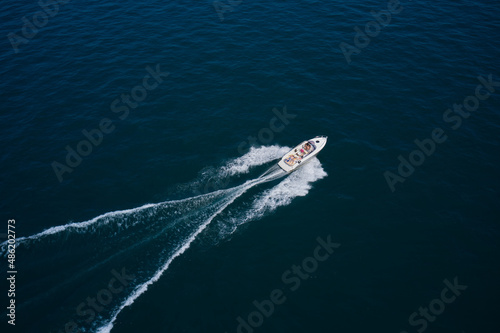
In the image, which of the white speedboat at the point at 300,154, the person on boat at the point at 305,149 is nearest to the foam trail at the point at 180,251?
the white speedboat at the point at 300,154

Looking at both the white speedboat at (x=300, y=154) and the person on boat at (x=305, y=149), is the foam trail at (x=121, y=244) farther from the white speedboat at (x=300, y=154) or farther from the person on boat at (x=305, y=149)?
the person on boat at (x=305, y=149)

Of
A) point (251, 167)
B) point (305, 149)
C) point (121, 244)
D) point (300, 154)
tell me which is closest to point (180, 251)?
point (121, 244)

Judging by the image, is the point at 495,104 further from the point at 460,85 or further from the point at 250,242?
the point at 250,242

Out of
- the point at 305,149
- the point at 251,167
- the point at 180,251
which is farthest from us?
the point at 305,149

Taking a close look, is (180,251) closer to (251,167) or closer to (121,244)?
(121,244)

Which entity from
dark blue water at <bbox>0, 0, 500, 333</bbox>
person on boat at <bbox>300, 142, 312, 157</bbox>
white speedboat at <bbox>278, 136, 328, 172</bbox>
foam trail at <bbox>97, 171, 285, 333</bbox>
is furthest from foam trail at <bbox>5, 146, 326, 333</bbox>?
person on boat at <bbox>300, 142, 312, 157</bbox>
